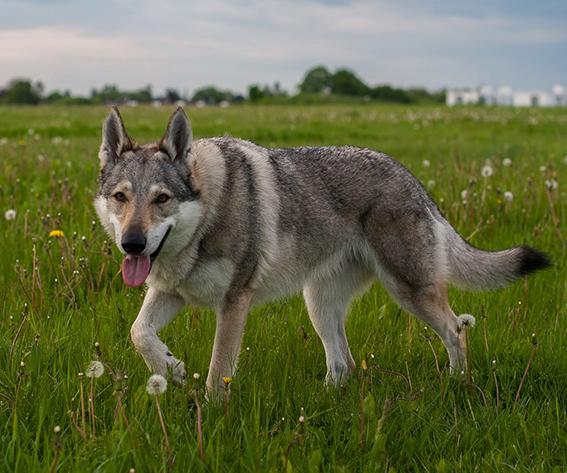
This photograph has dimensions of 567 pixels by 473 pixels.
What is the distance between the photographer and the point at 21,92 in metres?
96.8

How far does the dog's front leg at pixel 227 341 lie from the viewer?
405 cm

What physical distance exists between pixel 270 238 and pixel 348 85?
82.4 meters

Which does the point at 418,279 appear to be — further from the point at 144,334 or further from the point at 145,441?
the point at 145,441

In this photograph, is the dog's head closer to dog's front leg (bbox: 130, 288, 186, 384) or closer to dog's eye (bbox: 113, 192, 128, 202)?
dog's eye (bbox: 113, 192, 128, 202)

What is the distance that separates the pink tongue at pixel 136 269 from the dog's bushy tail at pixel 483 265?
204 centimetres

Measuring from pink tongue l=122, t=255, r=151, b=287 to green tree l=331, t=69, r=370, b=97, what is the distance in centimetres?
8085

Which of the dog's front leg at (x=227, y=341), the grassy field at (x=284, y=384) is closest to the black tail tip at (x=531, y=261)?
the grassy field at (x=284, y=384)

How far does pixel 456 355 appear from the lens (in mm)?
4660

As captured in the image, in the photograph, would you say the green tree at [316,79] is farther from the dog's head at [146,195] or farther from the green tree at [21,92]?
the dog's head at [146,195]

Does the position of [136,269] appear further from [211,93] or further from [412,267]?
[211,93]

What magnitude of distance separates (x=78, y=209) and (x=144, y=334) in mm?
3834

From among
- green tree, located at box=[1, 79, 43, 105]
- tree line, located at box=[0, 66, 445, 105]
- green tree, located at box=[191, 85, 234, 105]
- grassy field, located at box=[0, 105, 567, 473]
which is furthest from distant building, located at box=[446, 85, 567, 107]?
grassy field, located at box=[0, 105, 567, 473]

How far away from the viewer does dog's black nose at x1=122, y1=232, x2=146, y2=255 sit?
366 centimetres

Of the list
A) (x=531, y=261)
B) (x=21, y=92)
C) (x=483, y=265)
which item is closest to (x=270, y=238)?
(x=483, y=265)
